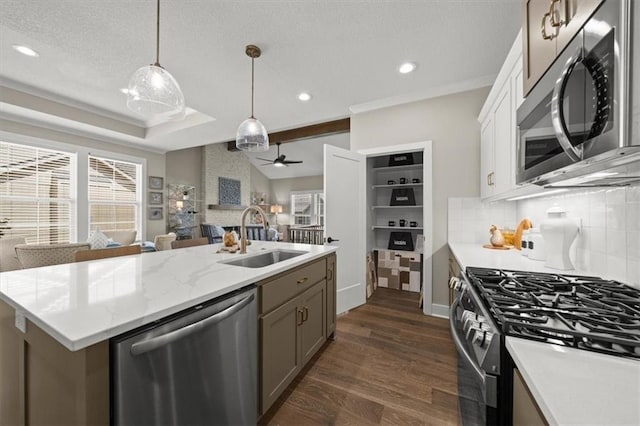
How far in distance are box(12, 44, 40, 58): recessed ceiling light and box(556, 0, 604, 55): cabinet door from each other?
3930 mm

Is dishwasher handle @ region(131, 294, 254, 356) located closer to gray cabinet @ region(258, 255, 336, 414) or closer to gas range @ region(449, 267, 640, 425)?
gray cabinet @ region(258, 255, 336, 414)

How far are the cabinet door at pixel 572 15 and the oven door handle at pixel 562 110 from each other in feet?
0.31

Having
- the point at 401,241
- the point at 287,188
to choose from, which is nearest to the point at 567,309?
the point at 401,241

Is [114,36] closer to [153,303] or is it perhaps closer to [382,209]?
[153,303]

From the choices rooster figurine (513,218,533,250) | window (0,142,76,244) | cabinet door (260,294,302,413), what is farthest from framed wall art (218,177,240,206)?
rooster figurine (513,218,533,250)

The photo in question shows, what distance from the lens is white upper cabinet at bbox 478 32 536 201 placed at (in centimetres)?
149

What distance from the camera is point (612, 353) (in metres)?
0.57

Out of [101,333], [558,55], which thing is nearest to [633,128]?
[558,55]

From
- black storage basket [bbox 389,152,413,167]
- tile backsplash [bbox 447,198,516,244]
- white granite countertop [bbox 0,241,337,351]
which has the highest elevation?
black storage basket [bbox 389,152,413,167]

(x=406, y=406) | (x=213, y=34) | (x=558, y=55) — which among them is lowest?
(x=406, y=406)

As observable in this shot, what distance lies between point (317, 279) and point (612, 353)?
1.52 metres

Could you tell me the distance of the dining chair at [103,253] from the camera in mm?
1690

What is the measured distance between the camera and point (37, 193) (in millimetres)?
3848

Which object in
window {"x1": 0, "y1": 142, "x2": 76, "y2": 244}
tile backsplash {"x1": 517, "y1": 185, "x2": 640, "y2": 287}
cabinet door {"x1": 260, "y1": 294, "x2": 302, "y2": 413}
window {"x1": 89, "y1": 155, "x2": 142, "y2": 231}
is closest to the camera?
tile backsplash {"x1": 517, "y1": 185, "x2": 640, "y2": 287}
